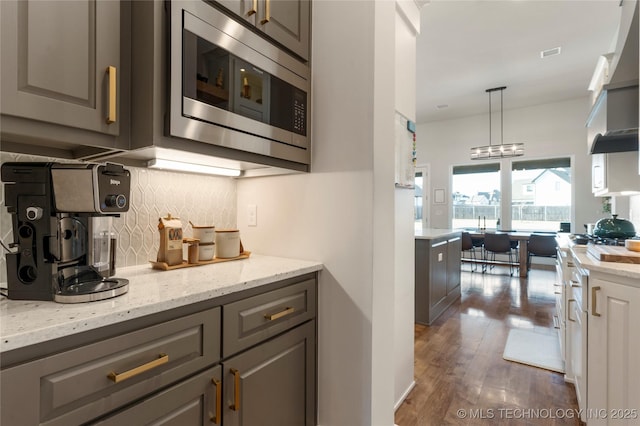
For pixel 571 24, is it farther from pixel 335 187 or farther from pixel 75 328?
pixel 75 328

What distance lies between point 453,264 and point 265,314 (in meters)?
3.52

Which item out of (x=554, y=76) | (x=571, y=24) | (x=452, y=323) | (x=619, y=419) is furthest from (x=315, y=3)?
(x=554, y=76)

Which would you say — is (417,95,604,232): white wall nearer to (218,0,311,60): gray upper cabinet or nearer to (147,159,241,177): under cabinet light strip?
(218,0,311,60): gray upper cabinet

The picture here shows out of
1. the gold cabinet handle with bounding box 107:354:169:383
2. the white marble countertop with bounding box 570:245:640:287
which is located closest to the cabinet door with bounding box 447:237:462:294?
the white marble countertop with bounding box 570:245:640:287

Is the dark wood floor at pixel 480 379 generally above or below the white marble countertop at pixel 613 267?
below

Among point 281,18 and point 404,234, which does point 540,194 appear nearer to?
point 404,234

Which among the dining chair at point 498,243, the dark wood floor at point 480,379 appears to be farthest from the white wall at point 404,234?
the dining chair at point 498,243

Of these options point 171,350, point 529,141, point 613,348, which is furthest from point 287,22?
point 529,141

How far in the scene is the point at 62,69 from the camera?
94cm

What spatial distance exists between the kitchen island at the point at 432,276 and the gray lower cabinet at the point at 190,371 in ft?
6.84

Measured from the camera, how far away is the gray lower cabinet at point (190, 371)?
0.73 metres

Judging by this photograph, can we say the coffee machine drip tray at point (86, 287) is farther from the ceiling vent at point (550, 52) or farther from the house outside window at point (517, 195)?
the house outside window at point (517, 195)

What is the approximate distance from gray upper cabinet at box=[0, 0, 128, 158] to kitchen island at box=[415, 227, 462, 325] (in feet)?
9.62

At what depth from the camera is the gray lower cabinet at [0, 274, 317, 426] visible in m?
0.73
